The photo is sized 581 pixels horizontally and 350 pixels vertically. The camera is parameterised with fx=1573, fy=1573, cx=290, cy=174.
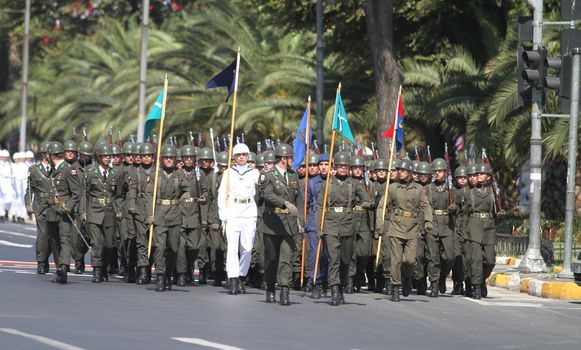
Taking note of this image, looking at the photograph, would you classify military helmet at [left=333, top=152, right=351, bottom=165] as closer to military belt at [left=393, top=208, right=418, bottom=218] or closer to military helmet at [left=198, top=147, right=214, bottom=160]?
military belt at [left=393, top=208, right=418, bottom=218]

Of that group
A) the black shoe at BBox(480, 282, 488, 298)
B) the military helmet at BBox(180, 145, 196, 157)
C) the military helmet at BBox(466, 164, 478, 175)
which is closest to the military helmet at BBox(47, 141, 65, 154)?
the military helmet at BBox(180, 145, 196, 157)

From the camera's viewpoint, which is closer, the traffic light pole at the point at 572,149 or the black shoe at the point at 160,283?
the black shoe at the point at 160,283

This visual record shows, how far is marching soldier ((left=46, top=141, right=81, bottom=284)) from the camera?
20.6 m

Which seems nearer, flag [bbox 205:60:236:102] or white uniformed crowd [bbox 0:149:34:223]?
flag [bbox 205:60:236:102]

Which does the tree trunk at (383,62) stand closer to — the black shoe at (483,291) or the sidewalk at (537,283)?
the sidewalk at (537,283)

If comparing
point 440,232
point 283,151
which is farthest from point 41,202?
point 440,232

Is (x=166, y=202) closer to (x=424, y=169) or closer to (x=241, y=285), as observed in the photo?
(x=241, y=285)

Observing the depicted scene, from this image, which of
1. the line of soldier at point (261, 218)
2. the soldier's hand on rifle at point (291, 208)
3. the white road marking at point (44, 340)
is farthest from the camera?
the line of soldier at point (261, 218)

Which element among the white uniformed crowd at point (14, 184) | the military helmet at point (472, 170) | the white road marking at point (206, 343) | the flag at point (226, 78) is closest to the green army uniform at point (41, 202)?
the flag at point (226, 78)

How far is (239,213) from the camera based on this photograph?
19219mm

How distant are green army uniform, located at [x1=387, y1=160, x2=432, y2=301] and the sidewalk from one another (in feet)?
7.11

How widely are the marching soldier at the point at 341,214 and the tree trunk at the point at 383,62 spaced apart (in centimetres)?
1131

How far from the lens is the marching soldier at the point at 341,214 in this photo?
1877cm

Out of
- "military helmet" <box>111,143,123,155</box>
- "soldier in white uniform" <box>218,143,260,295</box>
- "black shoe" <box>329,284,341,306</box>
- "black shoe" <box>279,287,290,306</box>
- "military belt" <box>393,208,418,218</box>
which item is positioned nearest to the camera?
"black shoe" <box>279,287,290,306</box>
